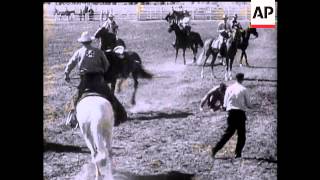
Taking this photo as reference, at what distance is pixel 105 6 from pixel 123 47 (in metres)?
0.44

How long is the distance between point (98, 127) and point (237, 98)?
1381mm

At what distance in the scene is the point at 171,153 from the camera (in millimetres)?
6156

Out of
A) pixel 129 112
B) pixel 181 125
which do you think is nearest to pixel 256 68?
pixel 181 125

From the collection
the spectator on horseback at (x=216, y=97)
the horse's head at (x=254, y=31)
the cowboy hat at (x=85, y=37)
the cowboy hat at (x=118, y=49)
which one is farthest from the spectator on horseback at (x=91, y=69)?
the horse's head at (x=254, y=31)

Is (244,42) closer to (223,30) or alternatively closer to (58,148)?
(223,30)

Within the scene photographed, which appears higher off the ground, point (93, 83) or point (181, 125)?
point (93, 83)

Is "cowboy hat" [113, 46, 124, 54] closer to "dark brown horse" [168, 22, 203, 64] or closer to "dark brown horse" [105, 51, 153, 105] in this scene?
"dark brown horse" [105, 51, 153, 105]

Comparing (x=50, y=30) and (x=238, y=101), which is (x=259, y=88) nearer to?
(x=238, y=101)

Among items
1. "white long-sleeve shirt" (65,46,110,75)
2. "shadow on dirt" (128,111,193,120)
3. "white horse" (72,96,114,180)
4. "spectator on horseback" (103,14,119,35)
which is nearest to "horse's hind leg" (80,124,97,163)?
"white horse" (72,96,114,180)

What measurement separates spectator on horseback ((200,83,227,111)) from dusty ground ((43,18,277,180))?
2.0 inches

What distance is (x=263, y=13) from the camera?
6.11 meters

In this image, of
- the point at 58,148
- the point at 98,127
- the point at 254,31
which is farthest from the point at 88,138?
the point at 254,31

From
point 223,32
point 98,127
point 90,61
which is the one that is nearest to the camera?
point 98,127

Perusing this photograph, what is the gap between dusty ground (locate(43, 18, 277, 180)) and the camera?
6.14m
